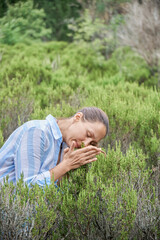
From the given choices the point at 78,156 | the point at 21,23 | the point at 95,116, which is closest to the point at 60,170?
the point at 78,156

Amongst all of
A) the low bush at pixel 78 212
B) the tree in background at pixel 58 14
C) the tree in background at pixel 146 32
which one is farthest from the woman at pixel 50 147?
the tree in background at pixel 58 14

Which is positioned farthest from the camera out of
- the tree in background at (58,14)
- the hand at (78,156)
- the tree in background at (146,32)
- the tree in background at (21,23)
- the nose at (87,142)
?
the tree in background at (58,14)

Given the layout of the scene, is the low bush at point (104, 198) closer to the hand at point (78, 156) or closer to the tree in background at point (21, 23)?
the hand at point (78, 156)

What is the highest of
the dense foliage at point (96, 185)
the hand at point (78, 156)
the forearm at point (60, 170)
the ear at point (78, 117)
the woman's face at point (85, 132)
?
the ear at point (78, 117)

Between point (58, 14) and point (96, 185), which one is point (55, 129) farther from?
point (58, 14)

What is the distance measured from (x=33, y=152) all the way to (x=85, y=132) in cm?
44

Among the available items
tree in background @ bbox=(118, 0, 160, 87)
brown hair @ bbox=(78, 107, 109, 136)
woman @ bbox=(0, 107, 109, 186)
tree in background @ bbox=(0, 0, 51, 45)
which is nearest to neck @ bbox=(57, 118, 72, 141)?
woman @ bbox=(0, 107, 109, 186)

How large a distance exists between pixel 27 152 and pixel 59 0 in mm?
15666

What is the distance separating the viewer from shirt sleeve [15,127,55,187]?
226 cm

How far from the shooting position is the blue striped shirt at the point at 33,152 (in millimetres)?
2281

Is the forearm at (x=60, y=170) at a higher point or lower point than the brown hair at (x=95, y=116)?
lower

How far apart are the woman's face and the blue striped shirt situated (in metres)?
0.12

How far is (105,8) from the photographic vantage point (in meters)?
14.3

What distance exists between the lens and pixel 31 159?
2293 millimetres
